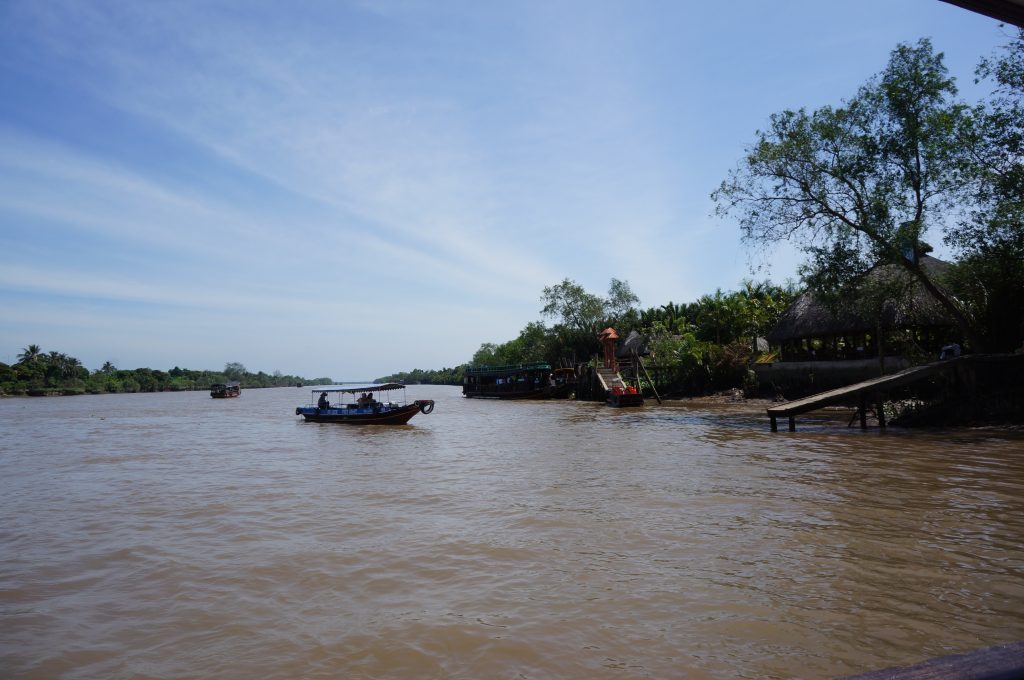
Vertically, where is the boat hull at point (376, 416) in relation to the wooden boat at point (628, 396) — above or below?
below

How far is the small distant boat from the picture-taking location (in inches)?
1843

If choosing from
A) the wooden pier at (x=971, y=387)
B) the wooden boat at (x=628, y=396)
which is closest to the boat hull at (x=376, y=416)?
the wooden boat at (x=628, y=396)

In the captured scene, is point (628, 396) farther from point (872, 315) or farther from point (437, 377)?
point (437, 377)

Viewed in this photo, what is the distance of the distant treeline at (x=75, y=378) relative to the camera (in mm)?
82812

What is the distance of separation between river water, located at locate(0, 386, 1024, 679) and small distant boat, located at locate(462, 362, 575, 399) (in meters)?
33.3

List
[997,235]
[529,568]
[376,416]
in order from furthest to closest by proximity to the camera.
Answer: [376,416]
[997,235]
[529,568]

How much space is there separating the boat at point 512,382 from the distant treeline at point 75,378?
67224 mm

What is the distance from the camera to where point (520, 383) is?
1982 inches

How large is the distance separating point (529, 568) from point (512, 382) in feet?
148

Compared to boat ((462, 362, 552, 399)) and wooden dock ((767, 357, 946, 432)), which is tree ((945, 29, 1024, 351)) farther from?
boat ((462, 362, 552, 399))

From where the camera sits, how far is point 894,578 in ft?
17.9

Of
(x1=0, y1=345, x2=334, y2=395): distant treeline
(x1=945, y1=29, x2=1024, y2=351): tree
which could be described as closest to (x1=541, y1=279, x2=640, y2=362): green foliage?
(x1=945, y1=29, x2=1024, y2=351): tree

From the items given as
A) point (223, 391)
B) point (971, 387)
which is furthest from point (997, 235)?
point (223, 391)

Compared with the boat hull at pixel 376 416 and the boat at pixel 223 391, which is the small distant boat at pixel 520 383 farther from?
the boat at pixel 223 391
